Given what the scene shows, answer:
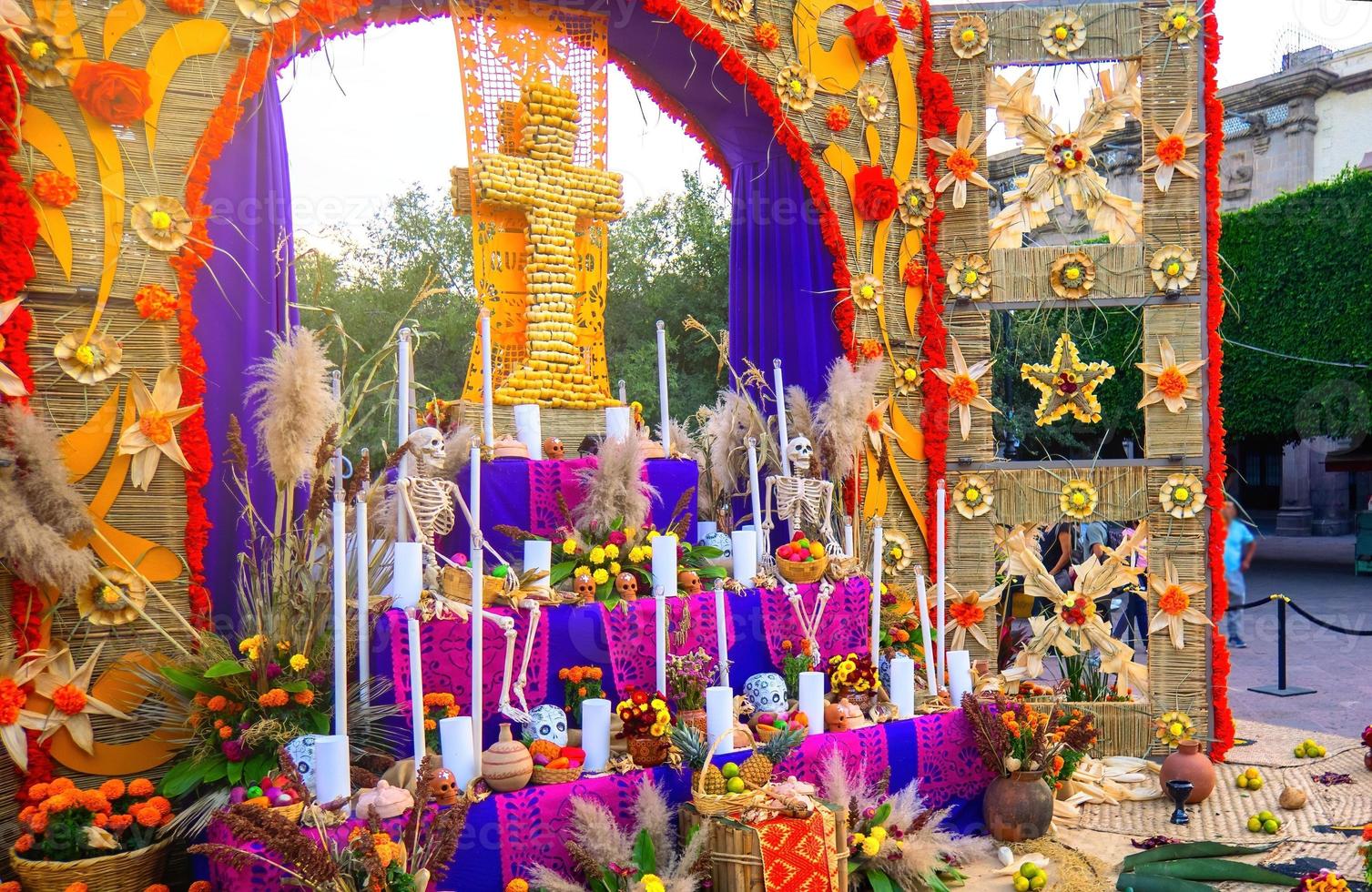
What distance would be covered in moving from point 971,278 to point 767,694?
9.33 ft

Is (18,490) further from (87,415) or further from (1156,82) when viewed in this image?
(1156,82)

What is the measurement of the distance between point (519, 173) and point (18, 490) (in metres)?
2.45

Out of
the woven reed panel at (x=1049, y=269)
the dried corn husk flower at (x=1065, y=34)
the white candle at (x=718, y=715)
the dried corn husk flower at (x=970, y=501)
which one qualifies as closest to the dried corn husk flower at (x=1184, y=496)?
the dried corn husk flower at (x=970, y=501)

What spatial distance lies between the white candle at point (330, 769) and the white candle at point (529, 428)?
1.74 meters

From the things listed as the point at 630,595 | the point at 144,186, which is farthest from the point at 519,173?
the point at 630,595

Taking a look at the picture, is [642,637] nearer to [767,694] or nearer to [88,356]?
[767,694]

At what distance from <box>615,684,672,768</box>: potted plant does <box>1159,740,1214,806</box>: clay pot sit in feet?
9.07

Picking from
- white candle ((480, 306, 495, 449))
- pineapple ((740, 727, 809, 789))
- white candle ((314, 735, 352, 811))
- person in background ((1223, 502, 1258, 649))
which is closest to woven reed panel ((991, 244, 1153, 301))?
person in background ((1223, 502, 1258, 649))

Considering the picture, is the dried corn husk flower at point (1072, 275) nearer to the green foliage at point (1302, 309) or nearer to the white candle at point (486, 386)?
the white candle at point (486, 386)

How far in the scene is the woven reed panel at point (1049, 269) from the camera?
5953 mm

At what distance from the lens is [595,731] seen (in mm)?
3672

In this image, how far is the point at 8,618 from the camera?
148 inches

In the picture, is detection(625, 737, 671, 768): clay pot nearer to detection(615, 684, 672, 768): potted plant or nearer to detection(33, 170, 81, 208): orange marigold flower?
detection(615, 684, 672, 768): potted plant

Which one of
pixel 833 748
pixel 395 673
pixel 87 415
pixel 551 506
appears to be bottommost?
pixel 833 748
